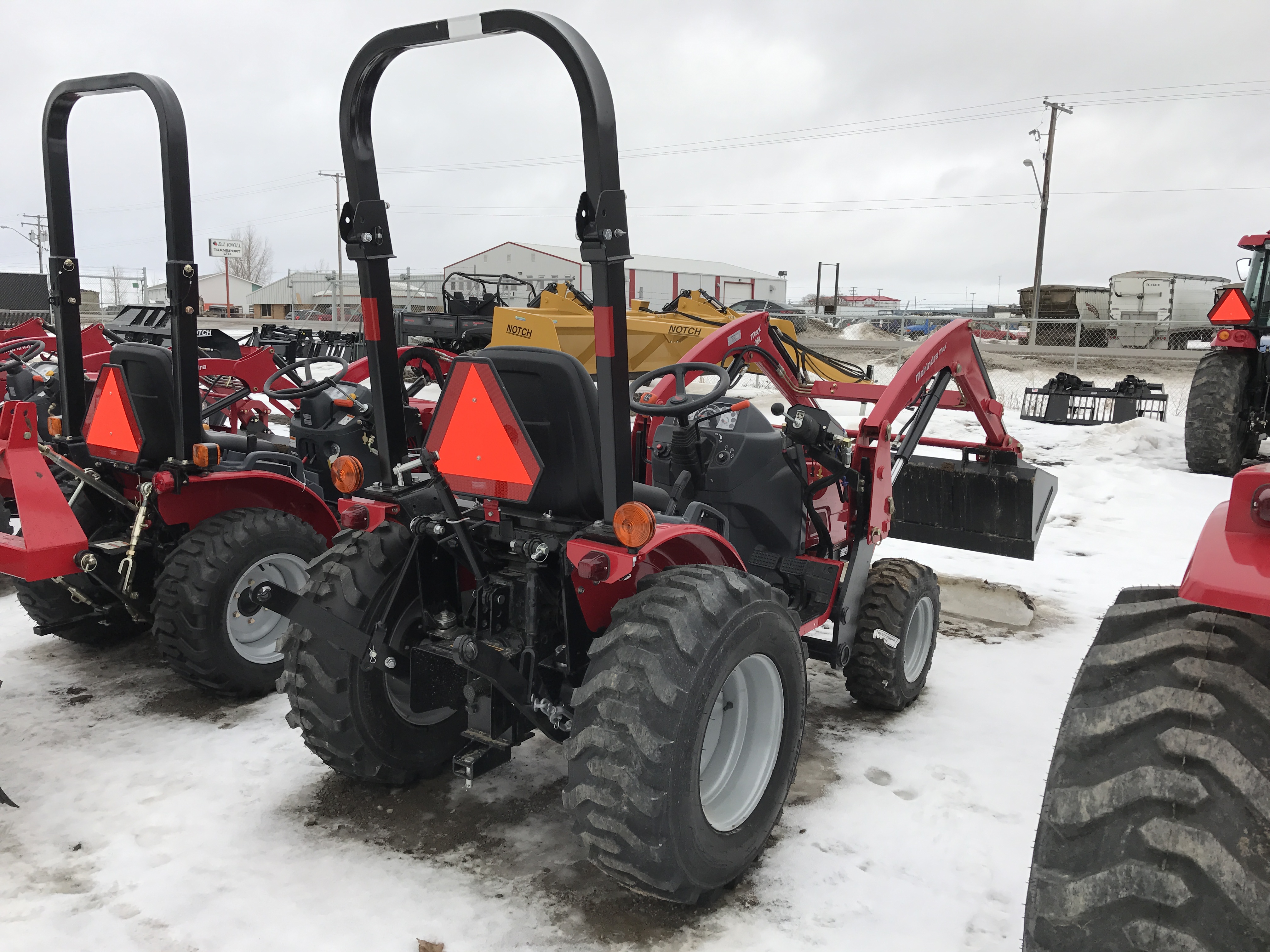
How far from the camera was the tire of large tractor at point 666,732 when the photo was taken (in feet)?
7.60

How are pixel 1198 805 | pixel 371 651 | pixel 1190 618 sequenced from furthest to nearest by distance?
pixel 371 651
pixel 1190 618
pixel 1198 805

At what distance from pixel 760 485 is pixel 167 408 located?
2636 mm

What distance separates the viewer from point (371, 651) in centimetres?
290

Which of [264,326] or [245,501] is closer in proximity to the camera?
[245,501]

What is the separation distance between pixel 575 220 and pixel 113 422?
2.86 metres

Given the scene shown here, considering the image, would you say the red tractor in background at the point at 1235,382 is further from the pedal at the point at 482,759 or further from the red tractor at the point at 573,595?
the pedal at the point at 482,759

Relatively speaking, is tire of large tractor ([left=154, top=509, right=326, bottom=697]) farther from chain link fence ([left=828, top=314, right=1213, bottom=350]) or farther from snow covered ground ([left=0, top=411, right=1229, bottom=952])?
chain link fence ([left=828, top=314, right=1213, bottom=350])

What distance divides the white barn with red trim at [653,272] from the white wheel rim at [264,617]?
34528 millimetres

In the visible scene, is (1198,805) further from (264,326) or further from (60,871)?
(264,326)

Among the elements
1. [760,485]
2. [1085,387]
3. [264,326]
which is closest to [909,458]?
[760,485]

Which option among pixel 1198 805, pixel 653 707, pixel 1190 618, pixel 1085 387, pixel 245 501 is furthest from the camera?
pixel 1085 387

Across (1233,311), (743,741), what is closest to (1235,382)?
(1233,311)

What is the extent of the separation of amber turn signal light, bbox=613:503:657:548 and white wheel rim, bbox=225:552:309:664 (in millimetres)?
2111

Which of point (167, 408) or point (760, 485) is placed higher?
point (167, 408)
